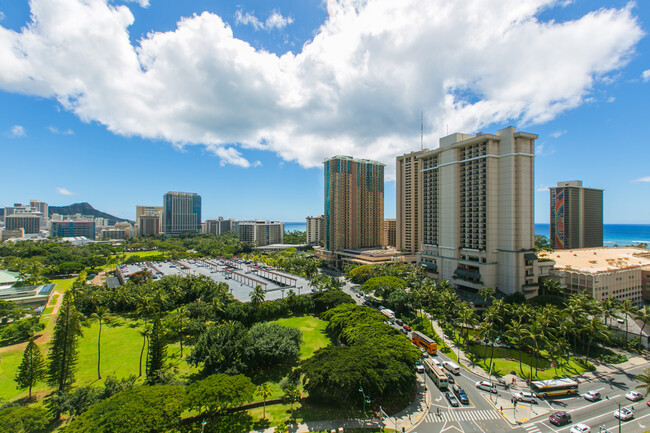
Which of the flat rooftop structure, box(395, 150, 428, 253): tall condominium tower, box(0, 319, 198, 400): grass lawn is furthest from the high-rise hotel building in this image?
box(0, 319, 198, 400): grass lawn

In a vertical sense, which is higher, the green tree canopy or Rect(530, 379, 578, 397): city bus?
the green tree canopy

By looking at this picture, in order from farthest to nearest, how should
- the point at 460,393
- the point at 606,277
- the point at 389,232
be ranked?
the point at 389,232 → the point at 606,277 → the point at 460,393

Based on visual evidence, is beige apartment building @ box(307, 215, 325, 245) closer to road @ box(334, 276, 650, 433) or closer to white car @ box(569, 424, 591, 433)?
road @ box(334, 276, 650, 433)

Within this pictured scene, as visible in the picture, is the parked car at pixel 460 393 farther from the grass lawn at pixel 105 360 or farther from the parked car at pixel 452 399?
the grass lawn at pixel 105 360

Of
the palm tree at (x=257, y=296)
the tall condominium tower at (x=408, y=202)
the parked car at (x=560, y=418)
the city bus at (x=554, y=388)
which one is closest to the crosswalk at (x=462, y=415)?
the parked car at (x=560, y=418)

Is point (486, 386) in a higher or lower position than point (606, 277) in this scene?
lower

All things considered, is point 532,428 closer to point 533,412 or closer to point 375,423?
point 533,412

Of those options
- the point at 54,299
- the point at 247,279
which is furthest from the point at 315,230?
the point at 54,299
